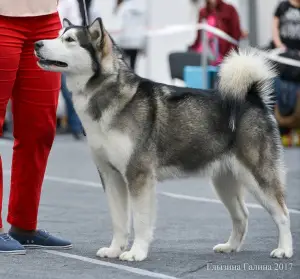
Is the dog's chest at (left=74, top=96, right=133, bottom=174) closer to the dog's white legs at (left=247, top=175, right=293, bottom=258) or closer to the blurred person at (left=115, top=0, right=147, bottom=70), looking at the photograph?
the dog's white legs at (left=247, top=175, right=293, bottom=258)

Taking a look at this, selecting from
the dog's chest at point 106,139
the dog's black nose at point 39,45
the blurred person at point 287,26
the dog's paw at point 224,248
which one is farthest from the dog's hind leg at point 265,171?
the blurred person at point 287,26

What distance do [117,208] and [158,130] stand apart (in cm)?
50

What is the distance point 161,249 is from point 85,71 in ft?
3.98

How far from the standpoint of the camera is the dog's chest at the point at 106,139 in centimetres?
567

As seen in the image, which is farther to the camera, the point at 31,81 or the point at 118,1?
the point at 118,1

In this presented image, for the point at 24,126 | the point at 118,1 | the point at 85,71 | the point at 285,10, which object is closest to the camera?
the point at 85,71

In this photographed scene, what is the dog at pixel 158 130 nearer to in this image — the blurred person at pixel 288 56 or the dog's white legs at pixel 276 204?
the dog's white legs at pixel 276 204

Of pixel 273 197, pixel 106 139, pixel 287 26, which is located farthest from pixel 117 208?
pixel 287 26

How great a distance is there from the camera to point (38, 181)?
617 cm

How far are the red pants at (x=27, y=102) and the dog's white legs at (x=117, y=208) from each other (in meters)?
0.49

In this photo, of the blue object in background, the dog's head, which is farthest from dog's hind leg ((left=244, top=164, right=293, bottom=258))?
the blue object in background

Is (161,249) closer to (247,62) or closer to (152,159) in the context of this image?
(152,159)

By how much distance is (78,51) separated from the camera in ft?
18.5

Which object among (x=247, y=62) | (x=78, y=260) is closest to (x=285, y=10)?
(x=247, y=62)
